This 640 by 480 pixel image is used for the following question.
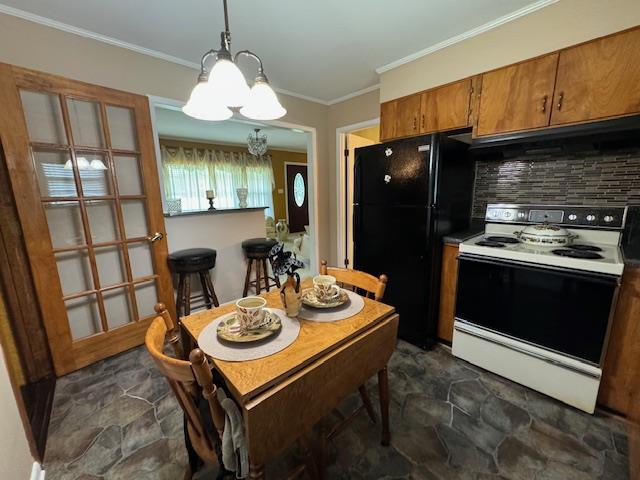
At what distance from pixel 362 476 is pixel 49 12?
315 centimetres

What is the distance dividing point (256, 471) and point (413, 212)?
5.87 feet

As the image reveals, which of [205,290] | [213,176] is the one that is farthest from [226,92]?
[213,176]

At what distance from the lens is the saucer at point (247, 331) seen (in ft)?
3.29

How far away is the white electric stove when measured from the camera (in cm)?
144

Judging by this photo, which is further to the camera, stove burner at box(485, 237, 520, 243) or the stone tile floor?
stove burner at box(485, 237, 520, 243)

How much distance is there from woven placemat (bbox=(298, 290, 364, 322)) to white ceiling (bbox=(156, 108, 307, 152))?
9.87 feet

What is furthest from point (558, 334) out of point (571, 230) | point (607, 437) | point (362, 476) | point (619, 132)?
point (362, 476)

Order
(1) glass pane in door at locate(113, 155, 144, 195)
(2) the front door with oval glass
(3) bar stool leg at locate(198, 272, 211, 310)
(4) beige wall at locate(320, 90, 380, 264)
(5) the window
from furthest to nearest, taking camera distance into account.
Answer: (2) the front door with oval glass < (5) the window < (4) beige wall at locate(320, 90, 380, 264) < (3) bar stool leg at locate(198, 272, 211, 310) < (1) glass pane in door at locate(113, 155, 144, 195)

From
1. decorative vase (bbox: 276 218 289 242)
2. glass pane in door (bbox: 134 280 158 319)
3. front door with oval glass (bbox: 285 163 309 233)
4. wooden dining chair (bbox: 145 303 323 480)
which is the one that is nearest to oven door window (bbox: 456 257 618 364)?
wooden dining chair (bbox: 145 303 323 480)

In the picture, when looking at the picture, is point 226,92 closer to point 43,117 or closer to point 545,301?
point 43,117

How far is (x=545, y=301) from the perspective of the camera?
1590 millimetres

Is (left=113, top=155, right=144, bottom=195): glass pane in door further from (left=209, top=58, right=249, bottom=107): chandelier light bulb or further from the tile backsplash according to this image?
the tile backsplash

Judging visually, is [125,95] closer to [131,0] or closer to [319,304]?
[131,0]

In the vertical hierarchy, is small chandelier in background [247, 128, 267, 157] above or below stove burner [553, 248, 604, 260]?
above
